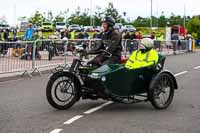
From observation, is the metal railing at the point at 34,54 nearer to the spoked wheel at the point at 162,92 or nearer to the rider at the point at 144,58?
the rider at the point at 144,58

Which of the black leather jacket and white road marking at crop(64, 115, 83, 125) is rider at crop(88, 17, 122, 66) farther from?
white road marking at crop(64, 115, 83, 125)

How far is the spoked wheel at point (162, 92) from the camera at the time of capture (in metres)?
9.60

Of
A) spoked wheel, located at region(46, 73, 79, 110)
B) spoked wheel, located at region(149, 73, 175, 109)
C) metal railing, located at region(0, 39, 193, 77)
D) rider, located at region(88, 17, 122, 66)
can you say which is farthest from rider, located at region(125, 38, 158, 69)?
metal railing, located at region(0, 39, 193, 77)

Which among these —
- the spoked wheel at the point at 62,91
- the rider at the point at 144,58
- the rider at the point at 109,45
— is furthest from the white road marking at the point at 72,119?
the rider at the point at 109,45

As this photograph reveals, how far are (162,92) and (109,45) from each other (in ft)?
4.81

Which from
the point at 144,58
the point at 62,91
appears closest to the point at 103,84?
the point at 62,91

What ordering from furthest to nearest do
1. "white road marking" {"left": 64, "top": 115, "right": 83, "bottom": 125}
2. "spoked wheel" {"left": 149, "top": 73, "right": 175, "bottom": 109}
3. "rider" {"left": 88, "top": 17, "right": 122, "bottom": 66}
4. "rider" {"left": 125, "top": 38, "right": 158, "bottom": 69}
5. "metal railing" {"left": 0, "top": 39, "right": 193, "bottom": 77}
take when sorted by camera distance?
"metal railing" {"left": 0, "top": 39, "right": 193, "bottom": 77}, "rider" {"left": 88, "top": 17, "right": 122, "bottom": 66}, "rider" {"left": 125, "top": 38, "right": 158, "bottom": 69}, "spoked wheel" {"left": 149, "top": 73, "right": 175, "bottom": 109}, "white road marking" {"left": 64, "top": 115, "right": 83, "bottom": 125}

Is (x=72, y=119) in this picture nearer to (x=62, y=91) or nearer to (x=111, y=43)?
(x=62, y=91)

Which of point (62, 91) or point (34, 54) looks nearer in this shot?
point (62, 91)

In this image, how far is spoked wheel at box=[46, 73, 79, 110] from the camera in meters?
9.38

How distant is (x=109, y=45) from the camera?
10.3 m

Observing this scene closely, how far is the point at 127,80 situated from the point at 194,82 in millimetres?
5747

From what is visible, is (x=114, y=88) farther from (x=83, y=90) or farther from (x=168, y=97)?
(x=168, y=97)

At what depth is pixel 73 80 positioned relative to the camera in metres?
9.40
